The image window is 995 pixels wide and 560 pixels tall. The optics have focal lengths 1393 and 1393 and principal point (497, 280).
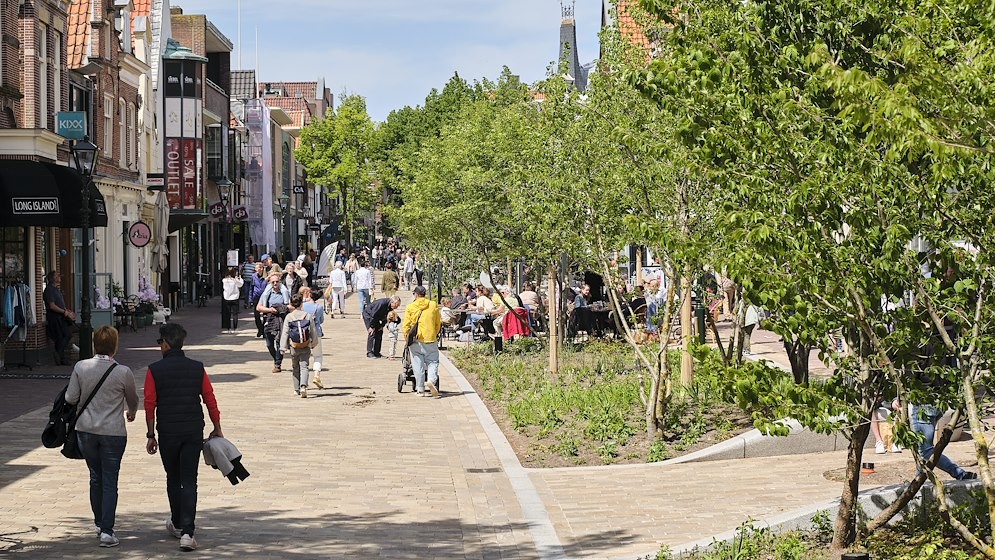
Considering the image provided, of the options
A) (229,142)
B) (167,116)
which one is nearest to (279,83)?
(229,142)

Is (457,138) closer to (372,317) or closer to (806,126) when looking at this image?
(372,317)

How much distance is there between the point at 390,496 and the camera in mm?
12078

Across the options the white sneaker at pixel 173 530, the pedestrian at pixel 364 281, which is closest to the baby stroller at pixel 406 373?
the white sneaker at pixel 173 530

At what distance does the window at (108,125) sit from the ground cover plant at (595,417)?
18134 millimetres

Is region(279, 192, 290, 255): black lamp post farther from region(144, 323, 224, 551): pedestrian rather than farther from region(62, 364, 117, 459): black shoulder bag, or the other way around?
region(144, 323, 224, 551): pedestrian

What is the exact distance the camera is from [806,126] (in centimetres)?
848

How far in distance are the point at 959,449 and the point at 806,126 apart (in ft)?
21.3

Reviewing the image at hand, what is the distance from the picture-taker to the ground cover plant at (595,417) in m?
14.2

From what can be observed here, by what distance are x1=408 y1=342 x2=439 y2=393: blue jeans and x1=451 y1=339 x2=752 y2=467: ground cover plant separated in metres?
0.87

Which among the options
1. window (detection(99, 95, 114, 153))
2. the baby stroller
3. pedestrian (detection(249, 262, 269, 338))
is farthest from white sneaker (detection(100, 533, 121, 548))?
window (detection(99, 95, 114, 153))

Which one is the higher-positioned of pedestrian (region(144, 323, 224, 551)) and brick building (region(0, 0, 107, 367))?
brick building (region(0, 0, 107, 367))

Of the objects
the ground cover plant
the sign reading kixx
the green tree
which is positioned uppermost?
the green tree

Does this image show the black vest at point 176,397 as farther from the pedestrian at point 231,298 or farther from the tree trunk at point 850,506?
the pedestrian at point 231,298

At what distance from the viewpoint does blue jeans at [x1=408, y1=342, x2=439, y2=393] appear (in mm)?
19938
